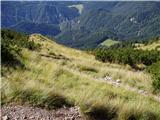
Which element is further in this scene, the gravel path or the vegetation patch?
the vegetation patch

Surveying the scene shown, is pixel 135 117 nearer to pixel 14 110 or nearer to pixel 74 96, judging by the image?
pixel 74 96

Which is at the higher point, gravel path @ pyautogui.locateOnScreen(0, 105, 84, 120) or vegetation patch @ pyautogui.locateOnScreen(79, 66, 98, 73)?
gravel path @ pyautogui.locateOnScreen(0, 105, 84, 120)

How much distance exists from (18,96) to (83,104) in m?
1.44

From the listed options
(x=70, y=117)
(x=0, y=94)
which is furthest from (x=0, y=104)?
(x=70, y=117)

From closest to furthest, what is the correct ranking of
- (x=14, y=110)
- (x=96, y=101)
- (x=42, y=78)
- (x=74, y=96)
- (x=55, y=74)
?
(x=14, y=110)
(x=96, y=101)
(x=74, y=96)
(x=42, y=78)
(x=55, y=74)

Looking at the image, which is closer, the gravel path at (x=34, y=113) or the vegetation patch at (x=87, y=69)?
the gravel path at (x=34, y=113)

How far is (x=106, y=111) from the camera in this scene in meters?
9.27

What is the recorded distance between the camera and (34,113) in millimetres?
8820

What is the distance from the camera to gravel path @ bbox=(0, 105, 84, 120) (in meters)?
8.55

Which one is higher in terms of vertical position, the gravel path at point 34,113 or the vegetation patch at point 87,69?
the gravel path at point 34,113

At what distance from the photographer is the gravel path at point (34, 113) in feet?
28.0

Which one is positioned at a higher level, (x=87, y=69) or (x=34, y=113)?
(x=34, y=113)

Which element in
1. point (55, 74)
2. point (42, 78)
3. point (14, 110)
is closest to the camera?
point (14, 110)

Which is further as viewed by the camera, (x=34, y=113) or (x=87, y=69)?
(x=87, y=69)
